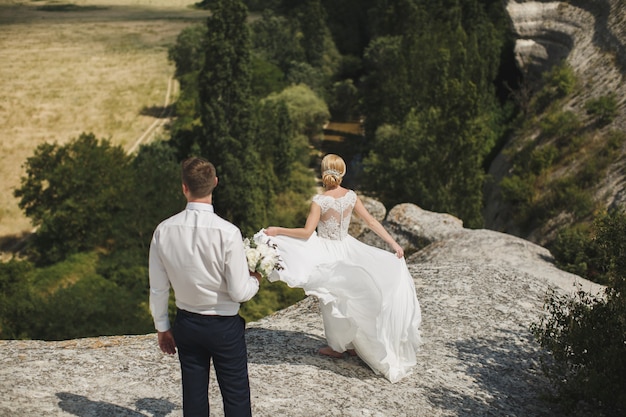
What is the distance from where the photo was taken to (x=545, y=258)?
20375mm

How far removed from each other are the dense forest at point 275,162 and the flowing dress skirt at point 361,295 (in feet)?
39.8

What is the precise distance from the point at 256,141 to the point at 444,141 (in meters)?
20.2

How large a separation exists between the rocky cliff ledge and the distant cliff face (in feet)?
58.2

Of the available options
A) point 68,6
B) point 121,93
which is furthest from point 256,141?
point 68,6

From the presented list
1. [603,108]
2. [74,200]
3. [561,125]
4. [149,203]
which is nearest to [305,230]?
[603,108]

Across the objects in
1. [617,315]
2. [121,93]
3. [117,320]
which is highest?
[617,315]

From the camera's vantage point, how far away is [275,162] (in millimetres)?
57719

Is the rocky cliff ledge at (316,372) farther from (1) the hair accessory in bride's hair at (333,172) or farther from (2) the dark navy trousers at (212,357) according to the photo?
(1) the hair accessory in bride's hair at (333,172)

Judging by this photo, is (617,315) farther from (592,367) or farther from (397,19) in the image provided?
(397,19)

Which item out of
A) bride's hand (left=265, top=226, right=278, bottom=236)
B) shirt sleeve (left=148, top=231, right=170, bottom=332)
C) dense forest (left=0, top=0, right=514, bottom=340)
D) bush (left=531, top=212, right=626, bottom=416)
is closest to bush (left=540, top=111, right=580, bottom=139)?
dense forest (left=0, top=0, right=514, bottom=340)

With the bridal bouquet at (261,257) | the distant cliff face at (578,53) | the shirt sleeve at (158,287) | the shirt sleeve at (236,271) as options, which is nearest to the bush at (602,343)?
the bridal bouquet at (261,257)

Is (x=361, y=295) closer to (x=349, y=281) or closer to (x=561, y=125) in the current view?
(x=349, y=281)

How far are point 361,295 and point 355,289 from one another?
0.42 ft

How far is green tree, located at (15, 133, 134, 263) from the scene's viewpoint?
2098 inches
